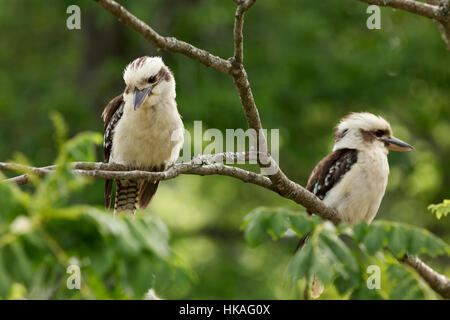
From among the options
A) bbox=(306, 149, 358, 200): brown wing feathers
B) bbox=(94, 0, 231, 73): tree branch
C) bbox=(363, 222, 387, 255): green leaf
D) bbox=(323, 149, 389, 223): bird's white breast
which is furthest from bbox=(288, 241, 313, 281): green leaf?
bbox=(306, 149, 358, 200): brown wing feathers

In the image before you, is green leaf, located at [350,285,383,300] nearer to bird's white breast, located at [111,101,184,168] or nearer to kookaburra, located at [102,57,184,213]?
kookaburra, located at [102,57,184,213]

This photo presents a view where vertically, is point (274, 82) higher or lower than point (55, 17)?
lower

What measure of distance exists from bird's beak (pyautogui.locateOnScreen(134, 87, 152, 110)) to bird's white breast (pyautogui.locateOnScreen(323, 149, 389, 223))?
1899 millimetres

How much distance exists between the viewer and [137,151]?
6633 millimetres

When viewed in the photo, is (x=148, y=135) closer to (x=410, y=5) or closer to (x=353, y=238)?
(x=410, y=5)

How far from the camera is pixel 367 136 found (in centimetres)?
711

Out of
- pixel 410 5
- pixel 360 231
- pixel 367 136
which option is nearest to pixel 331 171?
pixel 367 136

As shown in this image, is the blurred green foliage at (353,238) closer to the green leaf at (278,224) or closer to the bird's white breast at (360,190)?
the green leaf at (278,224)

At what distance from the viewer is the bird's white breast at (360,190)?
22.0 ft

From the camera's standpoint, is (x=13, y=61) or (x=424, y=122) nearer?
(x=424, y=122)

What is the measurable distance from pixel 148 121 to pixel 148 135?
0.40ft
